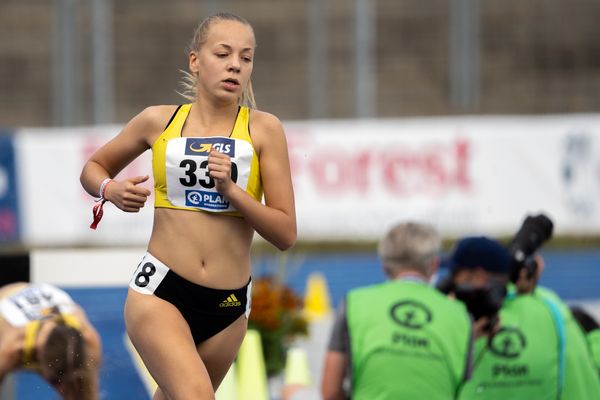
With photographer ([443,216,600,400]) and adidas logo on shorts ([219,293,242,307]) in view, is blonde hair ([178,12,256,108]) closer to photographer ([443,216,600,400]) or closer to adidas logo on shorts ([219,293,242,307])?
adidas logo on shorts ([219,293,242,307])

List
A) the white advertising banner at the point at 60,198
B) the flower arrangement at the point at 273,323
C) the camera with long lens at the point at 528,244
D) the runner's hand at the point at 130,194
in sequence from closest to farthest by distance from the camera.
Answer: the runner's hand at the point at 130,194 → the camera with long lens at the point at 528,244 → the flower arrangement at the point at 273,323 → the white advertising banner at the point at 60,198

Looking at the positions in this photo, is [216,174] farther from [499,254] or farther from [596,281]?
[596,281]

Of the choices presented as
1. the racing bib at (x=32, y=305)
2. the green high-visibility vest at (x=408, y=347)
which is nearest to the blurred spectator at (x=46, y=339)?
the racing bib at (x=32, y=305)

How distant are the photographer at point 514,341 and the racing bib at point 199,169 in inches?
45.1

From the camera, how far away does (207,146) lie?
4.13 m

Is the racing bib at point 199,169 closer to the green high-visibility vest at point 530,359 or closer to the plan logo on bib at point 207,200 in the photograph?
the plan logo on bib at point 207,200

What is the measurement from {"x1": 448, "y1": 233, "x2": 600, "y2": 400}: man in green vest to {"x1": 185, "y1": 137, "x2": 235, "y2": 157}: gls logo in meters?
1.19

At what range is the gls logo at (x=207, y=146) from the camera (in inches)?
163

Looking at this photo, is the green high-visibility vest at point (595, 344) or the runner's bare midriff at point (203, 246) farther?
the green high-visibility vest at point (595, 344)

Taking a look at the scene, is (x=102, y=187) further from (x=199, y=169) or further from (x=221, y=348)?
(x=221, y=348)

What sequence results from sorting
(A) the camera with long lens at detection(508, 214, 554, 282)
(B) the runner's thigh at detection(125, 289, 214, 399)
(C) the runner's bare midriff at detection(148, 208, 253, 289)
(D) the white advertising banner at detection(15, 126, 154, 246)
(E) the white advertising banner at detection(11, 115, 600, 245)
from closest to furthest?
(B) the runner's thigh at detection(125, 289, 214, 399), (C) the runner's bare midriff at detection(148, 208, 253, 289), (A) the camera with long lens at detection(508, 214, 554, 282), (D) the white advertising banner at detection(15, 126, 154, 246), (E) the white advertising banner at detection(11, 115, 600, 245)

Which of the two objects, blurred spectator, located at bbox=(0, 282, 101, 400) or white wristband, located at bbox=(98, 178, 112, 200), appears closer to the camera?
white wristband, located at bbox=(98, 178, 112, 200)

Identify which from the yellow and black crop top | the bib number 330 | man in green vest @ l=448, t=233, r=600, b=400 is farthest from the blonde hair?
man in green vest @ l=448, t=233, r=600, b=400

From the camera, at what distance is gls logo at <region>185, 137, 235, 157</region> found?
4129 millimetres
